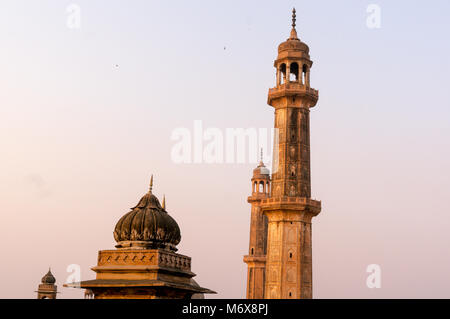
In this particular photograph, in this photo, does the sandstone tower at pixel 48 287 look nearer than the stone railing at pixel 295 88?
No

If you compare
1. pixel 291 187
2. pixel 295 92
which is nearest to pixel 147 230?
pixel 291 187

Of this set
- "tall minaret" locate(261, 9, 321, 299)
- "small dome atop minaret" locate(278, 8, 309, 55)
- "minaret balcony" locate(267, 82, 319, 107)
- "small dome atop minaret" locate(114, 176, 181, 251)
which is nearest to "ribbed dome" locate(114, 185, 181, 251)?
"small dome atop minaret" locate(114, 176, 181, 251)

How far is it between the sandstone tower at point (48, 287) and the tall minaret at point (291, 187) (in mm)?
30400

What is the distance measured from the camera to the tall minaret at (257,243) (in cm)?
6581

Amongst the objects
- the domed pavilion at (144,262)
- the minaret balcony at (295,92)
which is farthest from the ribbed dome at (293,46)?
the domed pavilion at (144,262)

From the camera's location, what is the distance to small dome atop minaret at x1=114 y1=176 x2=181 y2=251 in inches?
1183

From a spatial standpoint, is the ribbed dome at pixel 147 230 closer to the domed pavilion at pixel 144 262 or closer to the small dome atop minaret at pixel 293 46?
the domed pavilion at pixel 144 262

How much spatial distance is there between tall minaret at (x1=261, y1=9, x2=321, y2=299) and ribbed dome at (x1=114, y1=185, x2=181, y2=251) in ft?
49.6

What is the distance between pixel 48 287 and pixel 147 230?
3982cm

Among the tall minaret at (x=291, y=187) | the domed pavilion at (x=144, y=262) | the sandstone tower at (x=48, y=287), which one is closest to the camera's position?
the domed pavilion at (x=144, y=262)

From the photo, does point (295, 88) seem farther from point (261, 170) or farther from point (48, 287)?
point (48, 287)

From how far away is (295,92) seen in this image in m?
47.0

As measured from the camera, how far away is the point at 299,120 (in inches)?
1857

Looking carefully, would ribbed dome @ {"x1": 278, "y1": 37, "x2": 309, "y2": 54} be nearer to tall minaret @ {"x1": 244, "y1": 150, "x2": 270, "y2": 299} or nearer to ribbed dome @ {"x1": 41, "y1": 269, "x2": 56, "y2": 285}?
tall minaret @ {"x1": 244, "y1": 150, "x2": 270, "y2": 299}
